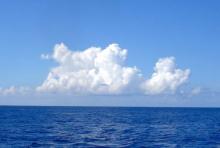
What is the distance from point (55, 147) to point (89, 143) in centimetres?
686

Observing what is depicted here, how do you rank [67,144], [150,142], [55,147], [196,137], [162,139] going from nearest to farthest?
1. [55,147]
2. [67,144]
3. [150,142]
4. [162,139]
5. [196,137]

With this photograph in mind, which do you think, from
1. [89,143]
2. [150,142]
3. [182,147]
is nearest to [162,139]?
[150,142]

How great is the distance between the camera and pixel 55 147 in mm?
55156

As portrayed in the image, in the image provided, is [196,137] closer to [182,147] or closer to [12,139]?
[182,147]

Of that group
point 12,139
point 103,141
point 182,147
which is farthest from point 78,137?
point 182,147

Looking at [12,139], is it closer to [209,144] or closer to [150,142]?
[150,142]

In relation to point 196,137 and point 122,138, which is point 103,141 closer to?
point 122,138

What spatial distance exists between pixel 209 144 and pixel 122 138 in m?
14.8

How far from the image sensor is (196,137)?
71.6m

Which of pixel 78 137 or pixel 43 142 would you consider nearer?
pixel 43 142

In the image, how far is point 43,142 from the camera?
60125mm

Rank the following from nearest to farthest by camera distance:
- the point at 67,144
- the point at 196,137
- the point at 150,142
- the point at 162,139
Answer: the point at 67,144 → the point at 150,142 → the point at 162,139 → the point at 196,137

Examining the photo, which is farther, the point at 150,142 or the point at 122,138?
the point at 122,138

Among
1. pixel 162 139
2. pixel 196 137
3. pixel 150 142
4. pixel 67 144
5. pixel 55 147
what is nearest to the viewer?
pixel 55 147
